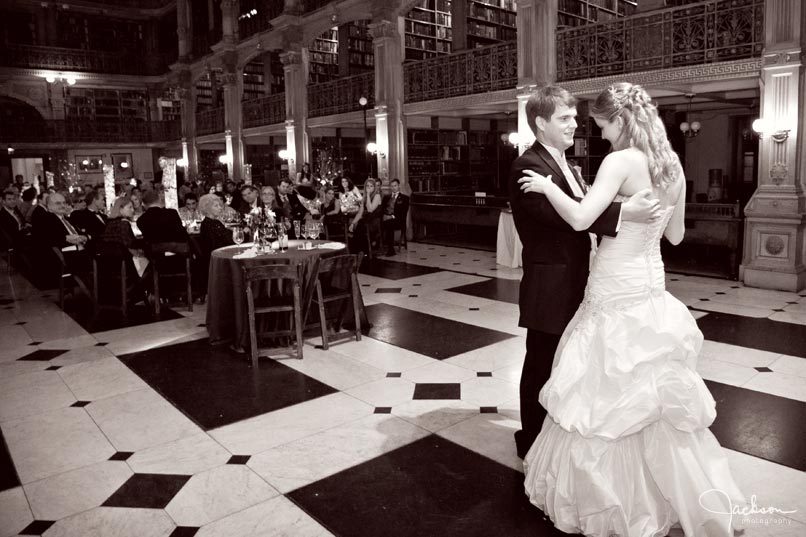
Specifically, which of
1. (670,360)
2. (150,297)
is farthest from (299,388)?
(150,297)

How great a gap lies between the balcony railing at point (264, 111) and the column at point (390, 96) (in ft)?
16.5

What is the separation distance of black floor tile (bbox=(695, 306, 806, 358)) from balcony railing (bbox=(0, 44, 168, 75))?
898 inches

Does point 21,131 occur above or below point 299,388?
above

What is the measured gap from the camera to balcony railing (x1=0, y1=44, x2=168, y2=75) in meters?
21.2

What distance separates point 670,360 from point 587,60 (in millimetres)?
8066

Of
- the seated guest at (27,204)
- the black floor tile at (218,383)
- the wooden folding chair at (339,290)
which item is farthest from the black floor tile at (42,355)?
the seated guest at (27,204)

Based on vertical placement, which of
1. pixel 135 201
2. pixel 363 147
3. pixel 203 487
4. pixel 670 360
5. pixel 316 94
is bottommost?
pixel 203 487

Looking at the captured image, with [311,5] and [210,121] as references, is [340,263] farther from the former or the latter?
[210,121]

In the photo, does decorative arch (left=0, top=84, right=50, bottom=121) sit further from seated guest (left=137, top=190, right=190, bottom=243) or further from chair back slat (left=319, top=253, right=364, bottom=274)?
chair back slat (left=319, top=253, right=364, bottom=274)

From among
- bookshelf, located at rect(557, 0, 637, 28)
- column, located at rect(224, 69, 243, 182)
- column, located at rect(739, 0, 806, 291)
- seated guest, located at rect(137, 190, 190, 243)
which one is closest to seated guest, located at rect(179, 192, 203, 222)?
seated guest, located at rect(137, 190, 190, 243)

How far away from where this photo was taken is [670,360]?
2395mm

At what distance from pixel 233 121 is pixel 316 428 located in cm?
1699

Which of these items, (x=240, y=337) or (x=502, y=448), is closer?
(x=502, y=448)

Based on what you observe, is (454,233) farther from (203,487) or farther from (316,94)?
(203,487)
